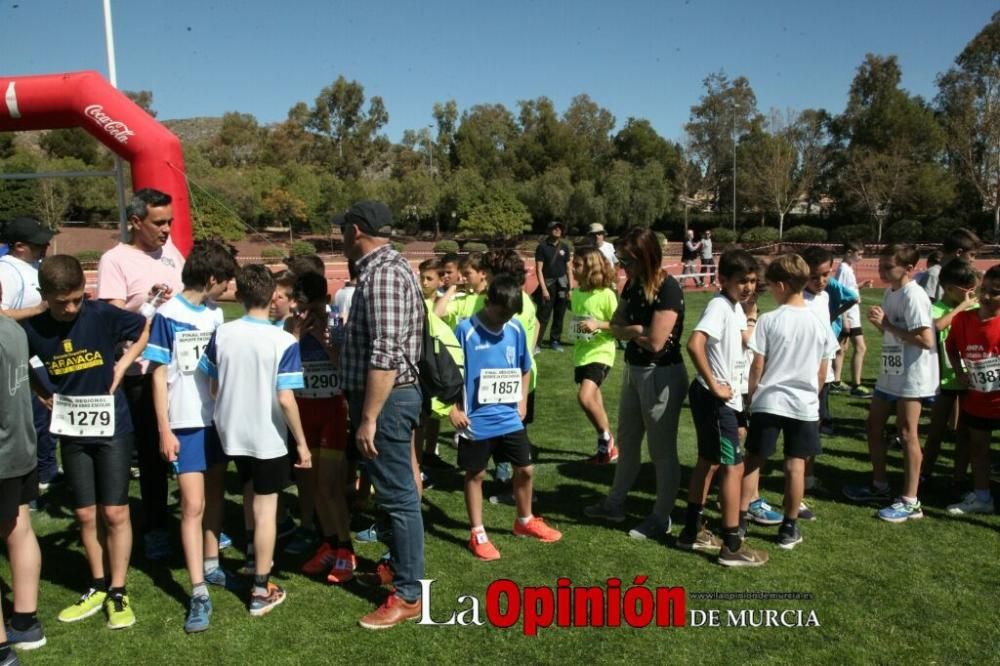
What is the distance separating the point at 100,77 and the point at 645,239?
21.5ft

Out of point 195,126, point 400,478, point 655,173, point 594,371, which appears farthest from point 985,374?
point 195,126

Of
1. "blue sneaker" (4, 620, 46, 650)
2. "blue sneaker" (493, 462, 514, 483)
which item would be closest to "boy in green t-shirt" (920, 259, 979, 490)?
"blue sneaker" (493, 462, 514, 483)

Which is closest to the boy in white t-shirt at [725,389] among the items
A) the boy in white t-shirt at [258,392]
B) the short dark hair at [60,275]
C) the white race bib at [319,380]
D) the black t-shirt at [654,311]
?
the black t-shirt at [654,311]

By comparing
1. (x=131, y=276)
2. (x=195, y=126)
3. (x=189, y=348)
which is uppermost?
(x=195, y=126)

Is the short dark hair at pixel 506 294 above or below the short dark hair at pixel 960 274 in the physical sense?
below

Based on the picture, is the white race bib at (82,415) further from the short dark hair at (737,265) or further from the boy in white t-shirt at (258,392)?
the short dark hair at (737,265)

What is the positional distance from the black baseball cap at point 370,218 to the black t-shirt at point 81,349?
128cm

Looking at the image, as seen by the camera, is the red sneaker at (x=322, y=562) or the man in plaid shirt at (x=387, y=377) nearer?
the man in plaid shirt at (x=387, y=377)

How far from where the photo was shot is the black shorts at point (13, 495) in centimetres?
318

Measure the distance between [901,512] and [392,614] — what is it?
3.43 m

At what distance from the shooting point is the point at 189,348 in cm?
372

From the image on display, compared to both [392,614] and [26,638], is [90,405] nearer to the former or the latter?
[26,638]

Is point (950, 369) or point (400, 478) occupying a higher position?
point (950, 369)

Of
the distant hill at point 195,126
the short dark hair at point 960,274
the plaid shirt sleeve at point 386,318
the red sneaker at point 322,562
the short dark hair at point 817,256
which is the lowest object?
the red sneaker at point 322,562
